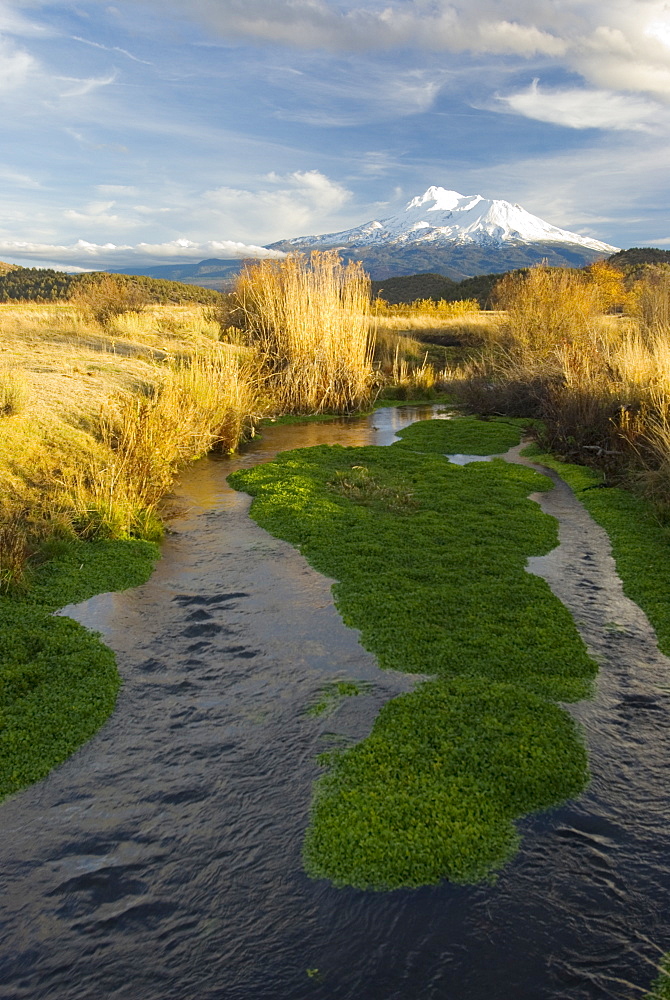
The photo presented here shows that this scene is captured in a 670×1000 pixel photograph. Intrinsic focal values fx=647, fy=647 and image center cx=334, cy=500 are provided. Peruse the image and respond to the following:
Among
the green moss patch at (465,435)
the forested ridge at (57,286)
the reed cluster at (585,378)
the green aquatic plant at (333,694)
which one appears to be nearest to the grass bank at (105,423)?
the green aquatic plant at (333,694)

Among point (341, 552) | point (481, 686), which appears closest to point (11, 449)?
point (341, 552)

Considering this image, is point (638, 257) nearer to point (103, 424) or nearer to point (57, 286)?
point (57, 286)

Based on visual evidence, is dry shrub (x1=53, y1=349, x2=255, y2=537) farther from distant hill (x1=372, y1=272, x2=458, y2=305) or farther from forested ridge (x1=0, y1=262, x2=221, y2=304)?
distant hill (x1=372, y1=272, x2=458, y2=305)

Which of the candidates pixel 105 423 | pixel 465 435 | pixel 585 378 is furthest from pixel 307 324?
pixel 105 423

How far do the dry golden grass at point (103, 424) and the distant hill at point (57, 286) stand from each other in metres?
31.4

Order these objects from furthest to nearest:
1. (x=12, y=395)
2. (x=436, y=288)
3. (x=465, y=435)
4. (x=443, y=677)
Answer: (x=436, y=288), (x=465, y=435), (x=12, y=395), (x=443, y=677)

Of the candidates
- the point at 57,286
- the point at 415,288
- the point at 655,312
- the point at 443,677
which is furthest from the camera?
the point at 415,288

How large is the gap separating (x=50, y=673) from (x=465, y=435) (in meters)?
11.7

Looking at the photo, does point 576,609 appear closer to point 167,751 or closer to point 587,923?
point 587,923

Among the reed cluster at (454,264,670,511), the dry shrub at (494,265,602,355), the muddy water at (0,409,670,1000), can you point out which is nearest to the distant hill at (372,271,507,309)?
the dry shrub at (494,265,602,355)

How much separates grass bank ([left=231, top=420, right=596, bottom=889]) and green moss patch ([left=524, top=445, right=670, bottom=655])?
0.81 m

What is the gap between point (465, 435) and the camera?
49.3ft

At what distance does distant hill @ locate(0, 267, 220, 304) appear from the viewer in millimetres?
47406

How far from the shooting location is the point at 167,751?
13.6 feet
